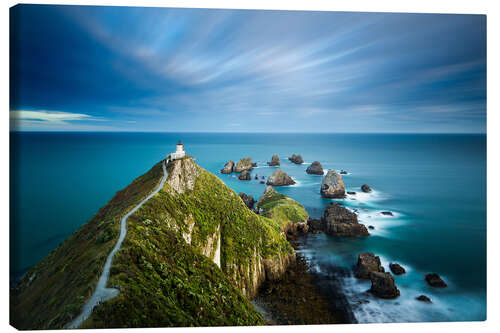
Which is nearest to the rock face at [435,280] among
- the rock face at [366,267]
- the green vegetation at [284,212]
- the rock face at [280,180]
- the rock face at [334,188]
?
the rock face at [366,267]

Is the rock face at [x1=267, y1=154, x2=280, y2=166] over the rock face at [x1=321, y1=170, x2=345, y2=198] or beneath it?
→ over

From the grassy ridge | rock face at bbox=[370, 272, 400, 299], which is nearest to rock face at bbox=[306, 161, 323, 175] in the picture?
rock face at bbox=[370, 272, 400, 299]

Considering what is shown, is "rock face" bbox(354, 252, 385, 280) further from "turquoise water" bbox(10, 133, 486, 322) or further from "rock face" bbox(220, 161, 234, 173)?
"rock face" bbox(220, 161, 234, 173)

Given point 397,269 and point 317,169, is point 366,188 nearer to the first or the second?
point 317,169

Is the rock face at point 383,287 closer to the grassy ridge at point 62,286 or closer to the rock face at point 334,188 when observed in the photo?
the grassy ridge at point 62,286

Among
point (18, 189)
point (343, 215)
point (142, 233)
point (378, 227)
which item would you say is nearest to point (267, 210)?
point (343, 215)
